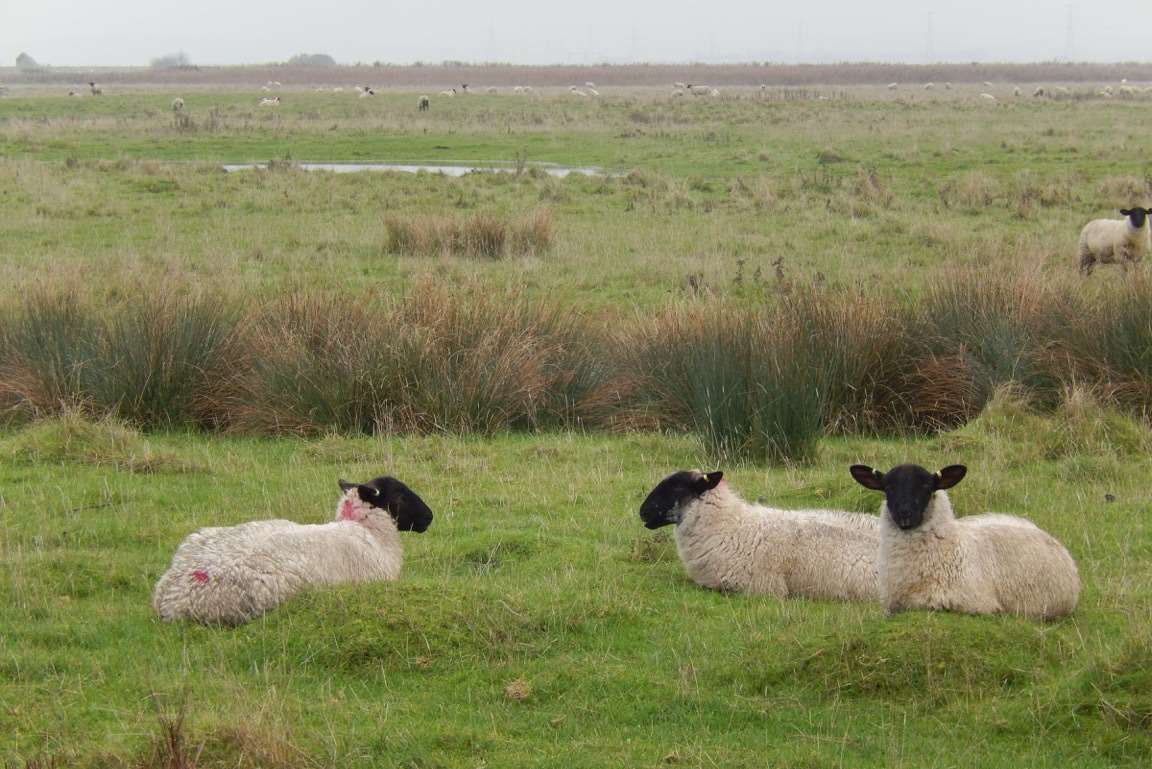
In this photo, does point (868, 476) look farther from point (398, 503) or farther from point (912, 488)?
point (398, 503)

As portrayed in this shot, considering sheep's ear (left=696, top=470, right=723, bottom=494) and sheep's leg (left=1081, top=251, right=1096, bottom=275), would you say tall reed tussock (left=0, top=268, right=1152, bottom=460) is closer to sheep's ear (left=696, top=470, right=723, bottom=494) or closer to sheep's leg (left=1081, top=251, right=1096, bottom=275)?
sheep's ear (left=696, top=470, right=723, bottom=494)

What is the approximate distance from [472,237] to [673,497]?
13575 mm

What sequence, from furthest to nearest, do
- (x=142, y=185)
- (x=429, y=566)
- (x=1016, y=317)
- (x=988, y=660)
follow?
(x=142, y=185), (x=1016, y=317), (x=429, y=566), (x=988, y=660)

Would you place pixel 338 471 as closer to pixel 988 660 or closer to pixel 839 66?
pixel 988 660

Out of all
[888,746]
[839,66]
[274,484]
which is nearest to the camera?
[888,746]

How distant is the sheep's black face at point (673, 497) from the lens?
8430 mm

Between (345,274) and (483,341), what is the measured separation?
694 cm

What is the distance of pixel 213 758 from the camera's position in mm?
5242

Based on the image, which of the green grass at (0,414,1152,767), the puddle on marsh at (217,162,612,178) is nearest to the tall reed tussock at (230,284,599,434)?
the green grass at (0,414,1152,767)

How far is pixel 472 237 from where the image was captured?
21453 millimetres

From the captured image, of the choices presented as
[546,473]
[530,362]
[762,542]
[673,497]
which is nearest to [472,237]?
[530,362]

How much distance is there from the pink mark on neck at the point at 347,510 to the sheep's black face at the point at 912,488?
3.20m

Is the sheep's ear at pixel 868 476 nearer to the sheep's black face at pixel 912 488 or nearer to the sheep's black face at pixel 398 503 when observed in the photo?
the sheep's black face at pixel 912 488

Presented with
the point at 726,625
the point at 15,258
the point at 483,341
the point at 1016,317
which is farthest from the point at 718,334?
the point at 15,258
